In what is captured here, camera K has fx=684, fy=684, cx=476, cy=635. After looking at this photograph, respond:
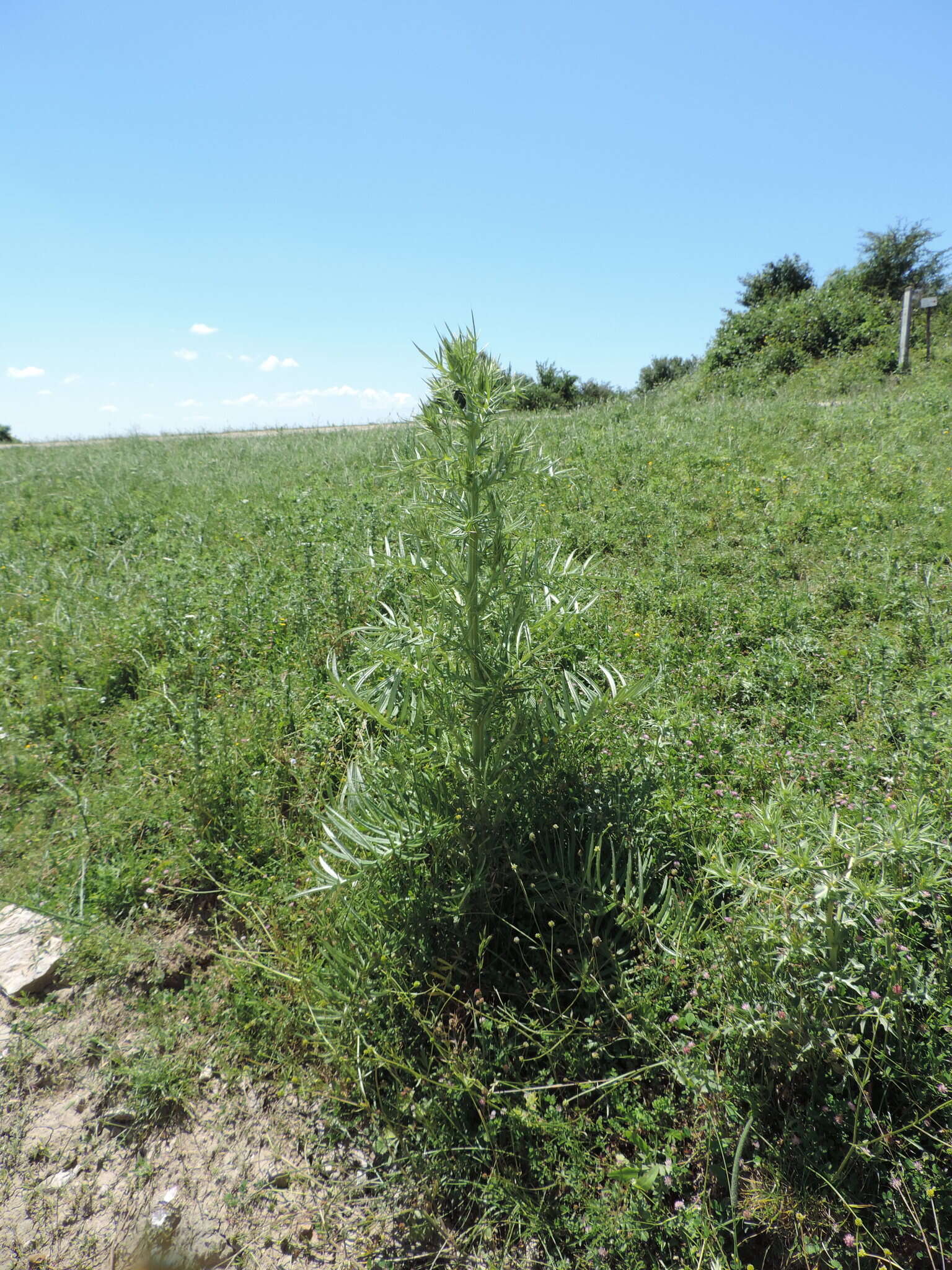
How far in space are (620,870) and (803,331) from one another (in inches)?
661

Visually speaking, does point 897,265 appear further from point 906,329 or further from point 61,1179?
point 61,1179

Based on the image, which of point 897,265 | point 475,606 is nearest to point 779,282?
point 897,265

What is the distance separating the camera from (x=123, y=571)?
5.40 meters

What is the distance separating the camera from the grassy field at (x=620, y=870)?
1.75 metres

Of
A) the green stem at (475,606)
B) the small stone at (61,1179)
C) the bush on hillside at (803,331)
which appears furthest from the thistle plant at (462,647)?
the bush on hillside at (803,331)

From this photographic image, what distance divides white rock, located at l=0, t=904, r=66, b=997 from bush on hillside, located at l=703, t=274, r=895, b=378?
53.5 feet

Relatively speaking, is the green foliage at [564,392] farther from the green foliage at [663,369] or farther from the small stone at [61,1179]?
the small stone at [61,1179]

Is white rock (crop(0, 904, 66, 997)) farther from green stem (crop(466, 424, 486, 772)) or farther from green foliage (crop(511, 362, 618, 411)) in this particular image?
green foliage (crop(511, 362, 618, 411))

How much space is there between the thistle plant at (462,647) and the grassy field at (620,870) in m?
0.23

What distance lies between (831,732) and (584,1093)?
77.0 inches

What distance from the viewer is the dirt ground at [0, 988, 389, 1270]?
6.06 feet

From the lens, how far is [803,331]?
1562 centimetres

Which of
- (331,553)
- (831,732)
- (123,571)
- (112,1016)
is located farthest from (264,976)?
(123,571)

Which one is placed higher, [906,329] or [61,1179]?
[906,329]
